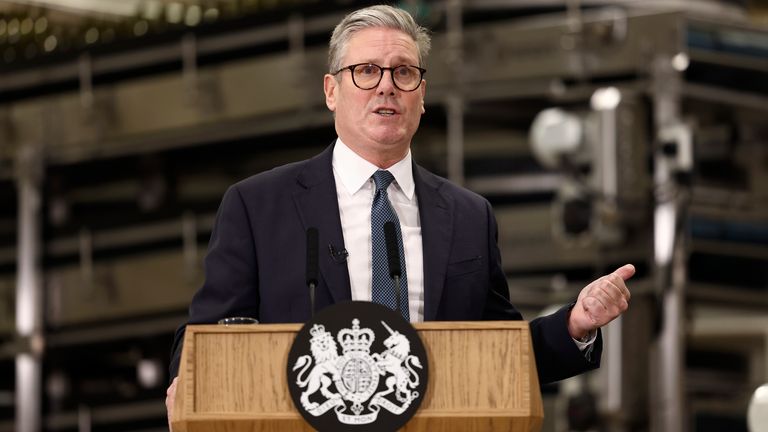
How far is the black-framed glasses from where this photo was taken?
2.76 metres

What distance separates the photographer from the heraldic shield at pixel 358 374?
230 cm

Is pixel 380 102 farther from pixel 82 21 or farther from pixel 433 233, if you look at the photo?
pixel 82 21

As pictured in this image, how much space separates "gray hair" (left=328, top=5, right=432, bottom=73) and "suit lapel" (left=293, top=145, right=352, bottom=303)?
18 cm

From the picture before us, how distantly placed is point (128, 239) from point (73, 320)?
1.66 ft

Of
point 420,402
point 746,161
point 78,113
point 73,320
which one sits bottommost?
point 420,402

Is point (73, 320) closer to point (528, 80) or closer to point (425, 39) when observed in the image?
point (528, 80)

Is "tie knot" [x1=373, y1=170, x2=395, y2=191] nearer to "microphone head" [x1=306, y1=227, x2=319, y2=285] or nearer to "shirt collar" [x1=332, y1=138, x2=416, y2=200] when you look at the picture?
"shirt collar" [x1=332, y1=138, x2=416, y2=200]

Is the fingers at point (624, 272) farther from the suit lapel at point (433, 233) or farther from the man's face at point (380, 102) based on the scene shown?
the man's face at point (380, 102)

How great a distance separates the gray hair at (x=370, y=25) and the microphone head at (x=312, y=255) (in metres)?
0.36

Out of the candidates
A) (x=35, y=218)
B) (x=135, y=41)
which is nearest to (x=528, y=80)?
(x=135, y=41)

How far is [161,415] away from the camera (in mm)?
7809

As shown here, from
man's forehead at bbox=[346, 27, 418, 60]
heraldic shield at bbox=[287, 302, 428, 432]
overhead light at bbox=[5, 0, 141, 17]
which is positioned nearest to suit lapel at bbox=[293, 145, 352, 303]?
man's forehead at bbox=[346, 27, 418, 60]

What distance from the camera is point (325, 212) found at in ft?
9.04

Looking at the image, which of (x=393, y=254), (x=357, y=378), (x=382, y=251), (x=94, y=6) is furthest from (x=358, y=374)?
(x=94, y=6)
